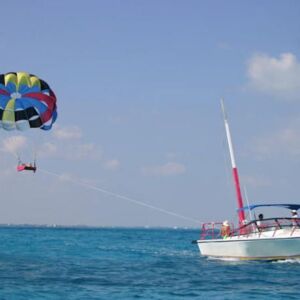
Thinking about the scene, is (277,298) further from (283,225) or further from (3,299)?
(283,225)

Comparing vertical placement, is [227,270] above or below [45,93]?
below

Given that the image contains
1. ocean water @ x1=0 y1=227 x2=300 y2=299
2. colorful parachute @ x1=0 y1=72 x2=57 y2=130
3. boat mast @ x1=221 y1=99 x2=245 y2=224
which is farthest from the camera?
boat mast @ x1=221 y1=99 x2=245 y2=224

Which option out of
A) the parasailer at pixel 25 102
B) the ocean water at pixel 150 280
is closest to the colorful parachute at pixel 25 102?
the parasailer at pixel 25 102

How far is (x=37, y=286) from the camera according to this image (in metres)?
19.6

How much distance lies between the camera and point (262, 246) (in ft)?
92.6

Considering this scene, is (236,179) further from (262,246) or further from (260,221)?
(262,246)

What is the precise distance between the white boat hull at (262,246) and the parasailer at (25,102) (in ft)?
37.5

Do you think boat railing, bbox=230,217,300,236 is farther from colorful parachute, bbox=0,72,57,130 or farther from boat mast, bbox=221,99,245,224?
colorful parachute, bbox=0,72,57,130

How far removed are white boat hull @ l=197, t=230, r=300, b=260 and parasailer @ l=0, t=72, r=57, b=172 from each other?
11442 mm

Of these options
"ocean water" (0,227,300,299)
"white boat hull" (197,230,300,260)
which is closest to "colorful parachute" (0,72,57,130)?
"ocean water" (0,227,300,299)

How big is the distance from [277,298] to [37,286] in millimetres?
8373

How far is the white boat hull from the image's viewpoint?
2761 cm

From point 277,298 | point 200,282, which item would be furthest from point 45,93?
point 277,298

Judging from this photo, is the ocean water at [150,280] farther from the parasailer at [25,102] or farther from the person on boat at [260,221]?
the parasailer at [25,102]
